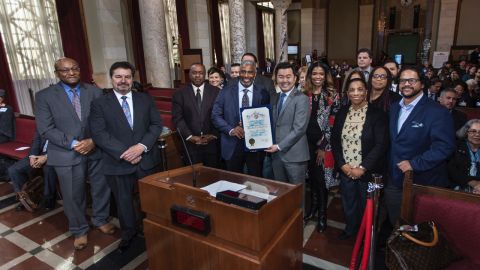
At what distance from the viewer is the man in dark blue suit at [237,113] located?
2.91 meters

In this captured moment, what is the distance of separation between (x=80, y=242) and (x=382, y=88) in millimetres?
3005

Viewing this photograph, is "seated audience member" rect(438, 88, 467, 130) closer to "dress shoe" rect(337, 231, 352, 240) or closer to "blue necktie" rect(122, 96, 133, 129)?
"dress shoe" rect(337, 231, 352, 240)

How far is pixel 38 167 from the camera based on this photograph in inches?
132

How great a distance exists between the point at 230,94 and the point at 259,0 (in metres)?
11.4

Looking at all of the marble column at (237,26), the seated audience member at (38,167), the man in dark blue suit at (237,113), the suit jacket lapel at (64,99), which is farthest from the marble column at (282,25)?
the suit jacket lapel at (64,99)

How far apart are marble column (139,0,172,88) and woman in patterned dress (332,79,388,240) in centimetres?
578

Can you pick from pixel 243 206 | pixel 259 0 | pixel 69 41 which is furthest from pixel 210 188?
pixel 259 0

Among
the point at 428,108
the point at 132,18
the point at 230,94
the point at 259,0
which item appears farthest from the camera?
the point at 259,0

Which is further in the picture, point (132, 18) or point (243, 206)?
point (132, 18)

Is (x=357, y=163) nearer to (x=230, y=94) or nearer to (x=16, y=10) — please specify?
(x=230, y=94)

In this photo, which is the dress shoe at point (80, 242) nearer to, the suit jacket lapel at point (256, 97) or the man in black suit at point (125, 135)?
the man in black suit at point (125, 135)

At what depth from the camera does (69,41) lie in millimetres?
7004

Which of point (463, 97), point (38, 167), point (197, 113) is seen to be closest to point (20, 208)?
point (38, 167)

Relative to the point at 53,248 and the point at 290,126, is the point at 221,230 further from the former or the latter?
the point at 53,248
